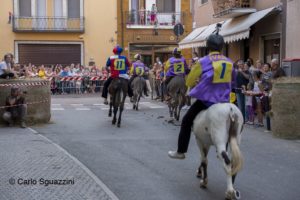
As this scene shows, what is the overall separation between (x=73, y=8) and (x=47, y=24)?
2.18m

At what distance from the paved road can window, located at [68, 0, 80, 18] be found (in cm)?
2478

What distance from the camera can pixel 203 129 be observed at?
7.55 m

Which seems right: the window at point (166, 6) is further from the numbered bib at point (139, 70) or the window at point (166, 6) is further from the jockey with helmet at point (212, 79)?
the jockey with helmet at point (212, 79)

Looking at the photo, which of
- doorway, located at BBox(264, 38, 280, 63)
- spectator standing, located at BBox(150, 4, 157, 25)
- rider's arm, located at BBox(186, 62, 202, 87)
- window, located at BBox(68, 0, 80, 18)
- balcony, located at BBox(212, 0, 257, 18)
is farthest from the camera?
spectator standing, located at BBox(150, 4, 157, 25)

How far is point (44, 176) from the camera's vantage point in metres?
8.23

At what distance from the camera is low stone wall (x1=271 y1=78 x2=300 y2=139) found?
12719 mm

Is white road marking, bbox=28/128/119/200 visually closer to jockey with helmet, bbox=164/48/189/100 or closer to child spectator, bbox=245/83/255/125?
jockey with helmet, bbox=164/48/189/100

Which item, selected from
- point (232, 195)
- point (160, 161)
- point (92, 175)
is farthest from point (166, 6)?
point (232, 195)

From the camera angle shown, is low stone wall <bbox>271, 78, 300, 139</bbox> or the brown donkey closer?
low stone wall <bbox>271, 78, 300, 139</bbox>

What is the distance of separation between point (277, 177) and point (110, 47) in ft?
107

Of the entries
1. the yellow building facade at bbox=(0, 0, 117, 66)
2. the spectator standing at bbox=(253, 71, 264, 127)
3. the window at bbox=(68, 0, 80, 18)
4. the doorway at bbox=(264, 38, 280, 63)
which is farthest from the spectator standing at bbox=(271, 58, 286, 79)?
the window at bbox=(68, 0, 80, 18)

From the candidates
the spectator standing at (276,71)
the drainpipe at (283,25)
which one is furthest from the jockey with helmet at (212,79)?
the drainpipe at (283,25)

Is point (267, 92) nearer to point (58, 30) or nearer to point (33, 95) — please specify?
point (33, 95)

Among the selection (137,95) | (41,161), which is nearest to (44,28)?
(137,95)
